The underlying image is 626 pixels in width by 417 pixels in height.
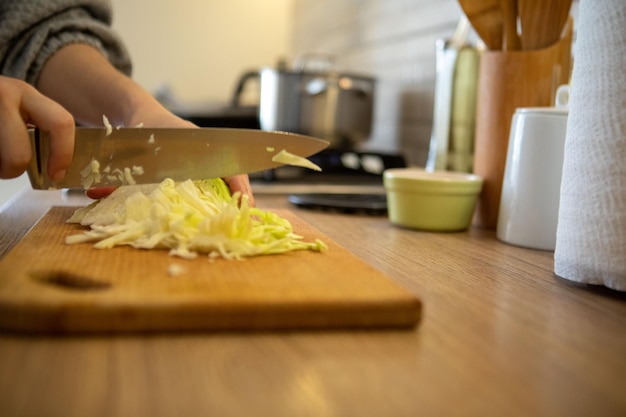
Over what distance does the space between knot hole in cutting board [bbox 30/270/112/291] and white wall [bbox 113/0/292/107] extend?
11.4ft

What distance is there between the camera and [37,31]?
125cm

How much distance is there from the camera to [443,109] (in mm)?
1445

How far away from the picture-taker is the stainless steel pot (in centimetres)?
217

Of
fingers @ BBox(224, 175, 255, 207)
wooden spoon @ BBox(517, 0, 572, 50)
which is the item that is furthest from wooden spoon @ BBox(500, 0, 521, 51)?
fingers @ BBox(224, 175, 255, 207)

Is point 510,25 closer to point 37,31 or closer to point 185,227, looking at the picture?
point 185,227

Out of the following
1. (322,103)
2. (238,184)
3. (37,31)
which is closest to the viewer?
(238,184)

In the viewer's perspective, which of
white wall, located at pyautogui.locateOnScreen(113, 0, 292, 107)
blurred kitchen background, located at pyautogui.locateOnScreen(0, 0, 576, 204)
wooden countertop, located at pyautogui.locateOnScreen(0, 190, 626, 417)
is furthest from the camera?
white wall, located at pyautogui.locateOnScreen(113, 0, 292, 107)

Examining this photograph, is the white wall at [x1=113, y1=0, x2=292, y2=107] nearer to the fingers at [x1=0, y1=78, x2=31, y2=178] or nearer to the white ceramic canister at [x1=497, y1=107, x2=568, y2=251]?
the white ceramic canister at [x1=497, y1=107, x2=568, y2=251]

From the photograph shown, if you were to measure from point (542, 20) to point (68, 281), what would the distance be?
839 millimetres

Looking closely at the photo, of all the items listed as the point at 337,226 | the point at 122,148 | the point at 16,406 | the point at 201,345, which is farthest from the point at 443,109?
the point at 16,406

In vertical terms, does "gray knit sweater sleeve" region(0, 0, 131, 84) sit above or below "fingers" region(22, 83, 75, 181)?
above

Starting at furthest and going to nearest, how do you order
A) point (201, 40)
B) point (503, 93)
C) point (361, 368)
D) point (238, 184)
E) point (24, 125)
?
1. point (201, 40)
2. point (503, 93)
3. point (238, 184)
4. point (24, 125)
5. point (361, 368)

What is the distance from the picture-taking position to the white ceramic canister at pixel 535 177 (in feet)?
3.10

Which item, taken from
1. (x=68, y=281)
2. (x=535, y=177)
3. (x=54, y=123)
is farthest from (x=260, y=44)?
(x=68, y=281)
